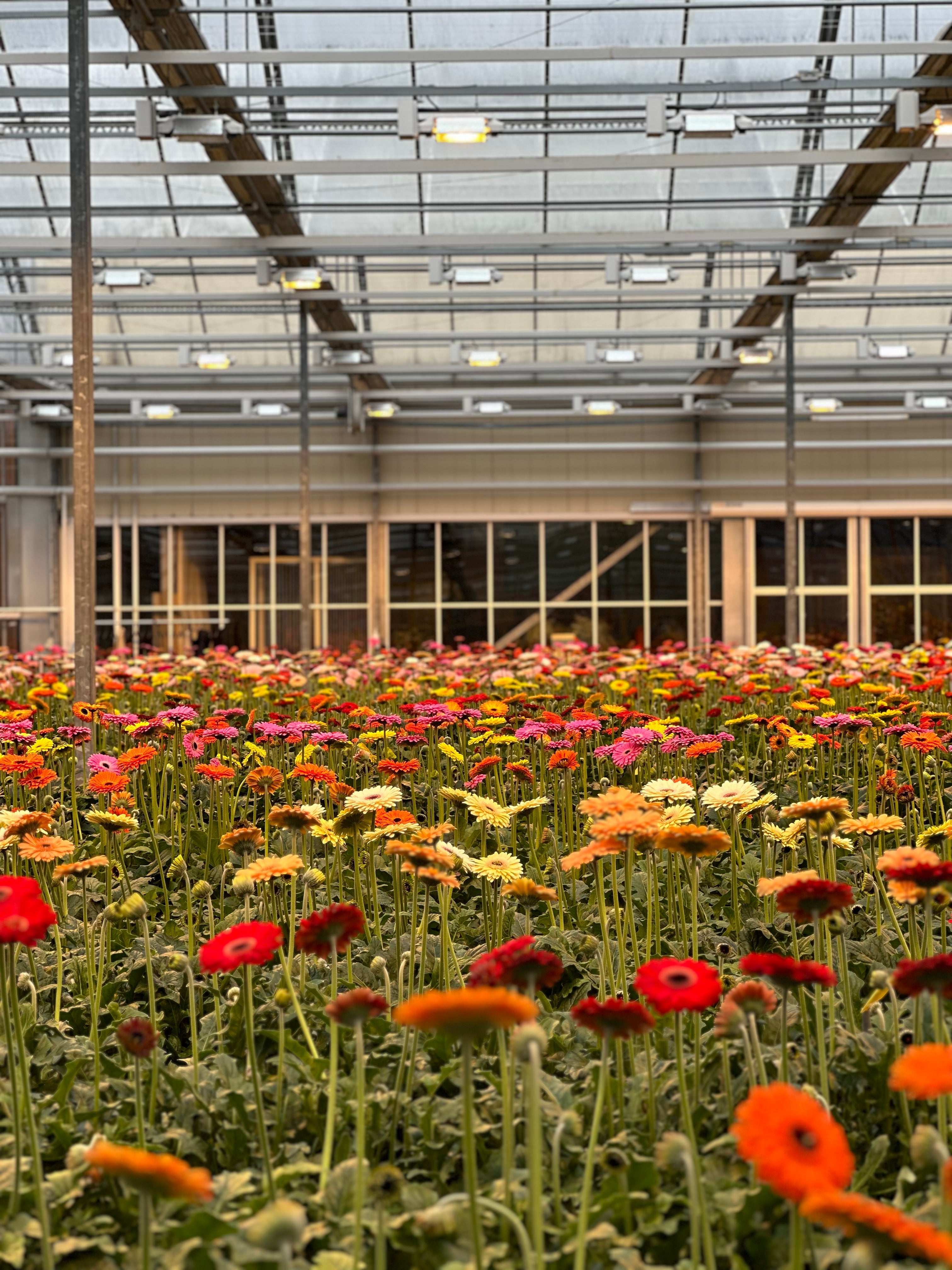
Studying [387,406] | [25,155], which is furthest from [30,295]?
[387,406]

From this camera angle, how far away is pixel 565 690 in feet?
20.1

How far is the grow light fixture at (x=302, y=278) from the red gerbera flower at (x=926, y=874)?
379 inches

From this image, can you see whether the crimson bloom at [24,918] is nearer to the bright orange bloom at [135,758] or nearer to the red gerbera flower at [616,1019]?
the red gerbera flower at [616,1019]

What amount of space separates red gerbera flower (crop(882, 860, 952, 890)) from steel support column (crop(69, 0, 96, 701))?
14.4 feet

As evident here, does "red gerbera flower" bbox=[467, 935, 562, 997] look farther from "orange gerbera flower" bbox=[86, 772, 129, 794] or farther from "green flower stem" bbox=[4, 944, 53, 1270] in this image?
"orange gerbera flower" bbox=[86, 772, 129, 794]

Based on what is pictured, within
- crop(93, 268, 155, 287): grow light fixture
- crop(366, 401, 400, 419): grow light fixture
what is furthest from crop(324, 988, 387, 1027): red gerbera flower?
crop(366, 401, 400, 419): grow light fixture

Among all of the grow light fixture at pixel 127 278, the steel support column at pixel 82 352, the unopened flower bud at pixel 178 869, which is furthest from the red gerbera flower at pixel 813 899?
the grow light fixture at pixel 127 278

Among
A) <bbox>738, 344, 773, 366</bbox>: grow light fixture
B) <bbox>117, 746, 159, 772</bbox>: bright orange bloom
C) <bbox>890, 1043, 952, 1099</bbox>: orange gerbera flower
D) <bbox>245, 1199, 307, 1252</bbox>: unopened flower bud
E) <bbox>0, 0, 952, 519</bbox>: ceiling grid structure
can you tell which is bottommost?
<bbox>245, 1199, 307, 1252</bbox>: unopened flower bud

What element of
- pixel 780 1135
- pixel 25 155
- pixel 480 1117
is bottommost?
pixel 480 1117

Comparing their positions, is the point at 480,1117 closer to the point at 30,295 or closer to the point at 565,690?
the point at 565,690

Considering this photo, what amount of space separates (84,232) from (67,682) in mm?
2571

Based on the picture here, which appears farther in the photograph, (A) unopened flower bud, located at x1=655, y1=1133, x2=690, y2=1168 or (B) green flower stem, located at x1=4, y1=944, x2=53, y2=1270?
(B) green flower stem, located at x1=4, y1=944, x2=53, y2=1270

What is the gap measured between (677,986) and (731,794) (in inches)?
42.5

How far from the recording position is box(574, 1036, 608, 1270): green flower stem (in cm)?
130
